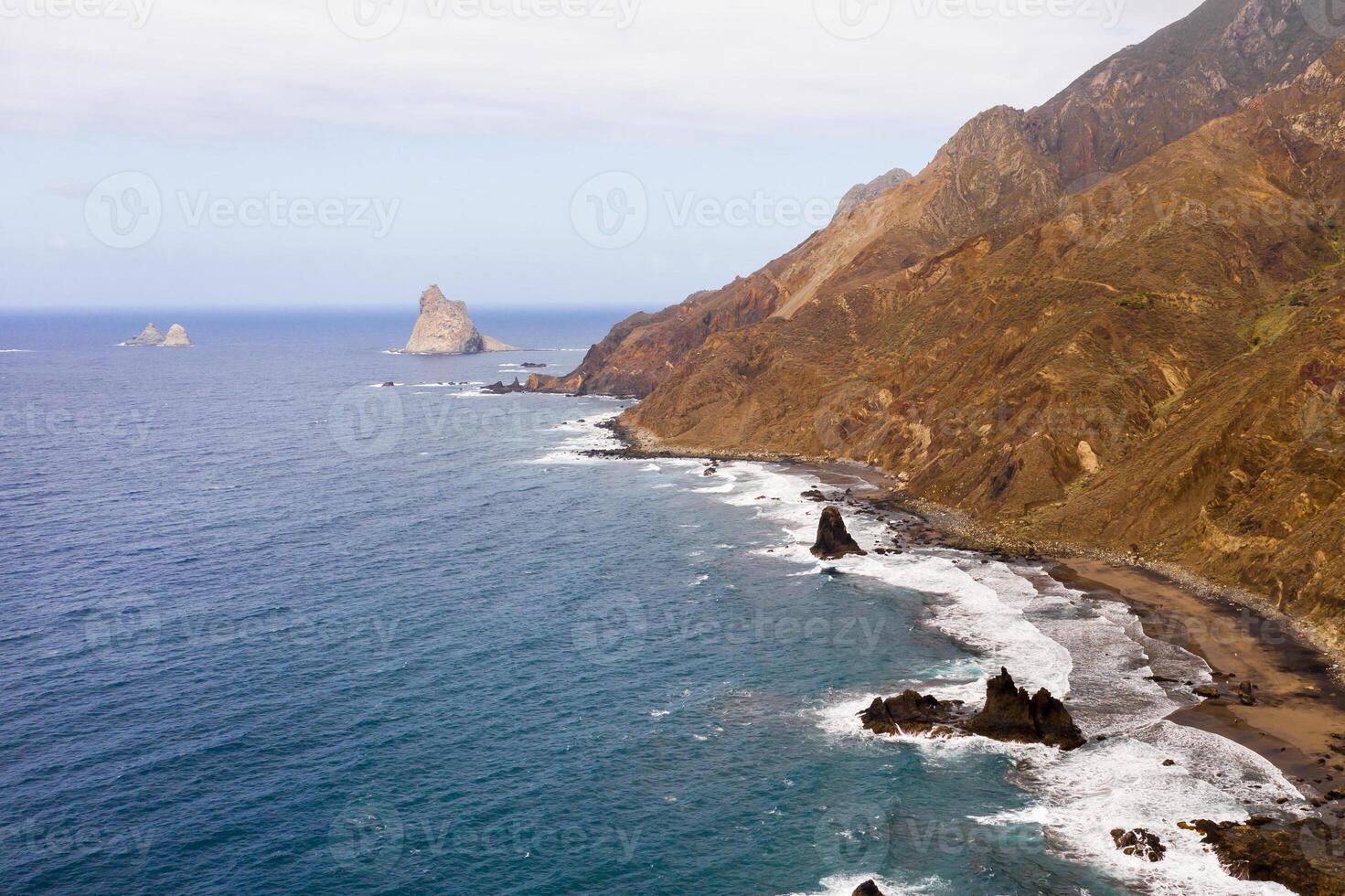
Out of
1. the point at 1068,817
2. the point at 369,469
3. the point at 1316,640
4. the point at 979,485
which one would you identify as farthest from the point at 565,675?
the point at 369,469

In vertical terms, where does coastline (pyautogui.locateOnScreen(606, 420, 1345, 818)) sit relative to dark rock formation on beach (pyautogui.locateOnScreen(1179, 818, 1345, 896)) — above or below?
above

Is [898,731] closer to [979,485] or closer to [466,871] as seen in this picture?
[466,871]

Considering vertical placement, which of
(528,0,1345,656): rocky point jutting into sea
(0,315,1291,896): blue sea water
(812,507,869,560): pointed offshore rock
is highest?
(528,0,1345,656): rocky point jutting into sea

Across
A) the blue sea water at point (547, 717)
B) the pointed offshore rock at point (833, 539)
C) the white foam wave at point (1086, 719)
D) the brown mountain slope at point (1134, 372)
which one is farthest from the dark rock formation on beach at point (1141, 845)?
the pointed offshore rock at point (833, 539)

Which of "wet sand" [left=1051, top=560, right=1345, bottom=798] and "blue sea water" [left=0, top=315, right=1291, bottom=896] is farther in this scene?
"wet sand" [left=1051, top=560, right=1345, bottom=798]

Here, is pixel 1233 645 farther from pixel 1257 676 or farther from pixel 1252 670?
pixel 1257 676

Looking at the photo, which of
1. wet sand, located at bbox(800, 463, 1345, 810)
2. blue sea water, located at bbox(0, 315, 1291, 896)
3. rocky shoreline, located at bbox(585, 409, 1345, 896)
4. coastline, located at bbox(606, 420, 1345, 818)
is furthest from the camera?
coastline, located at bbox(606, 420, 1345, 818)

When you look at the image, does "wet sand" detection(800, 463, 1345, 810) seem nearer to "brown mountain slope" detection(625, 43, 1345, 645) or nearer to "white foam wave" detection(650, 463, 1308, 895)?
"white foam wave" detection(650, 463, 1308, 895)

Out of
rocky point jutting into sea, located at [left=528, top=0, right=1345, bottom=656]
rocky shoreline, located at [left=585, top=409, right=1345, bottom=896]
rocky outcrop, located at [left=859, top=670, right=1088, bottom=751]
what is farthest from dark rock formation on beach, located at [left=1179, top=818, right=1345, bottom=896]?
rocky point jutting into sea, located at [left=528, top=0, right=1345, bottom=656]
